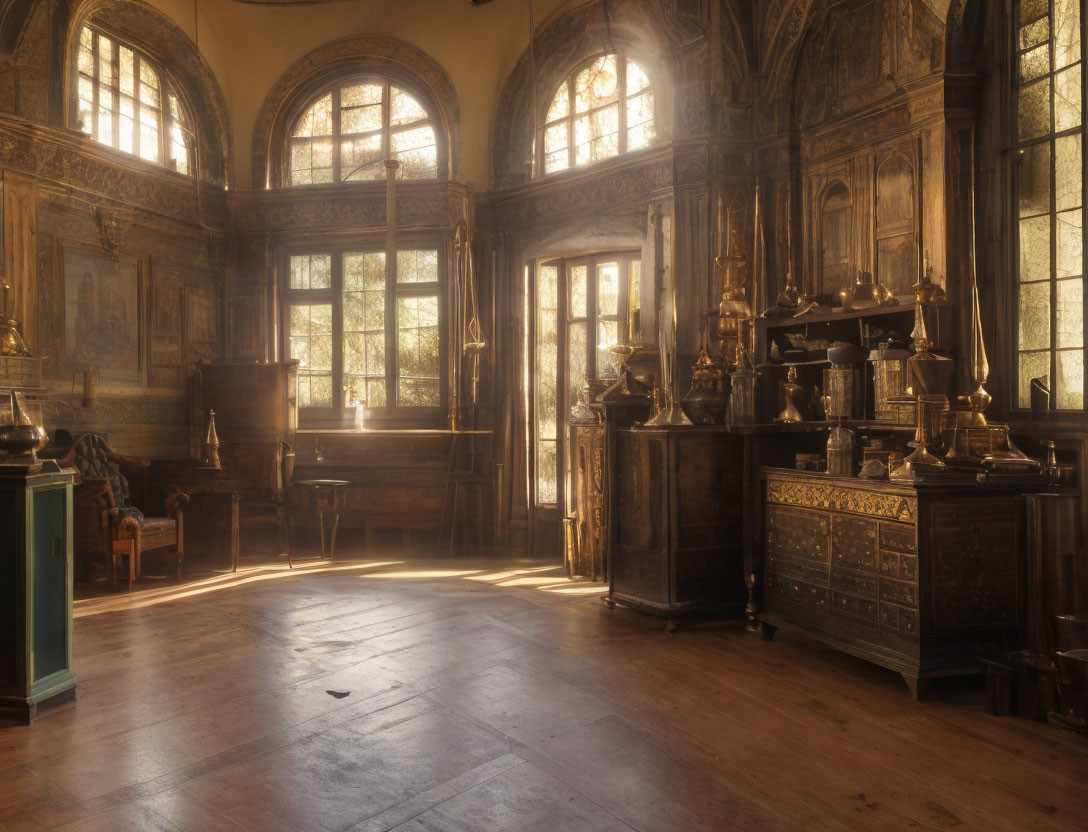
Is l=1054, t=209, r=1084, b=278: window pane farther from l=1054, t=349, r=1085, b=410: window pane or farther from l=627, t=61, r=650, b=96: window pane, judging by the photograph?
l=627, t=61, r=650, b=96: window pane

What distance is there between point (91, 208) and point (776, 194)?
5689 millimetres

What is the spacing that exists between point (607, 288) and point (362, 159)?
3069mm

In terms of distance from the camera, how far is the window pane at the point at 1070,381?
448 cm

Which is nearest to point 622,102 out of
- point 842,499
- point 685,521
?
point 685,521

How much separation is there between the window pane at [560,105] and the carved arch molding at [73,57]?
11.1 feet

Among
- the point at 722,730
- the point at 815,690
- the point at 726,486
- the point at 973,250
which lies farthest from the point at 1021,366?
the point at 722,730

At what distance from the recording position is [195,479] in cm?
764

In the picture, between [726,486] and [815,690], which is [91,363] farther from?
[815,690]

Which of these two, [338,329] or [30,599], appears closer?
[30,599]

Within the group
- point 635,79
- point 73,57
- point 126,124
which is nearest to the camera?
point 73,57

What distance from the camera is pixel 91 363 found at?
743cm

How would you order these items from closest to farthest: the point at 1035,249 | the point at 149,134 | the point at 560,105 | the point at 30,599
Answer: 1. the point at 30,599
2. the point at 1035,249
3. the point at 560,105
4. the point at 149,134

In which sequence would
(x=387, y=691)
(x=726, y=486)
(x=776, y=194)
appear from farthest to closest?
(x=776, y=194), (x=726, y=486), (x=387, y=691)

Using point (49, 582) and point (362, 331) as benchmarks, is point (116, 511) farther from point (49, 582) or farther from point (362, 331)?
point (362, 331)
